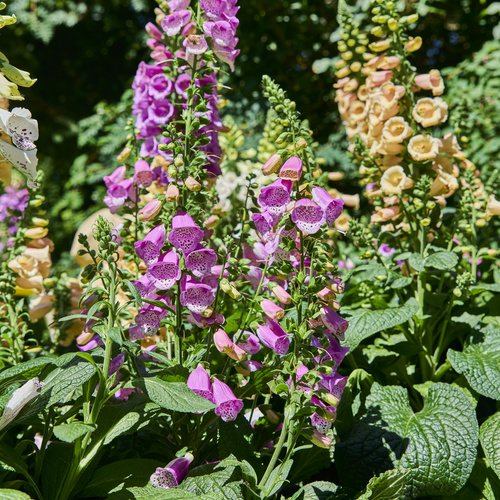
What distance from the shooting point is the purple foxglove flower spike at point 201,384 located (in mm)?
1016

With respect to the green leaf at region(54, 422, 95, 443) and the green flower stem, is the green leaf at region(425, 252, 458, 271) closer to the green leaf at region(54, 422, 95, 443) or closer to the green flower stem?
the green flower stem

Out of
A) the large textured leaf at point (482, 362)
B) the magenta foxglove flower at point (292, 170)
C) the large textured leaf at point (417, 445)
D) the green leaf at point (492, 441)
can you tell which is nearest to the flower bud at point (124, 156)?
the magenta foxglove flower at point (292, 170)

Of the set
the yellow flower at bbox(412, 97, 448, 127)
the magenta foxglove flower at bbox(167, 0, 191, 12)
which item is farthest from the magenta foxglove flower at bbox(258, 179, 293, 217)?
the yellow flower at bbox(412, 97, 448, 127)

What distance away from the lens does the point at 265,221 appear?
1120 mm

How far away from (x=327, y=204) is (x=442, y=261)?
54 centimetres

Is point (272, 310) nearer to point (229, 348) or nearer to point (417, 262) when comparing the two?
point (229, 348)

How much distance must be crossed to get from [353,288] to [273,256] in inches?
25.1

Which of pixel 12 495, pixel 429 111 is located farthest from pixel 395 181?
pixel 12 495

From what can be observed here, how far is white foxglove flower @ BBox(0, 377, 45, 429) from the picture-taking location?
94 cm

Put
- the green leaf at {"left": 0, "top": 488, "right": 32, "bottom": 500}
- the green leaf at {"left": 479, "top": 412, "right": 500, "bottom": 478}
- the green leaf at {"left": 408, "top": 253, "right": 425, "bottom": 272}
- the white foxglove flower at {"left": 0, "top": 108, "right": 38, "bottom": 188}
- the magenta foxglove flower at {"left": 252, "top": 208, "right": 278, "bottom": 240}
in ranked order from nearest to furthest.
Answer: the green leaf at {"left": 0, "top": 488, "right": 32, "bottom": 500}, the white foxglove flower at {"left": 0, "top": 108, "right": 38, "bottom": 188}, the magenta foxglove flower at {"left": 252, "top": 208, "right": 278, "bottom": 240}, the green leaf at {"left": 479, "top": 412, "right": 500, "bottom": 478}, the green leaf at {"left": 408, "top": 253, "right": 425, "bottom": 272}

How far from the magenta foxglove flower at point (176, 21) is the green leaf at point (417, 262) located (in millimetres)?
800

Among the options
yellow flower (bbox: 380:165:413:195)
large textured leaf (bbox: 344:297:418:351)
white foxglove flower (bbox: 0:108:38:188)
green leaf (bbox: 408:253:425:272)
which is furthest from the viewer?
yellow flower (bbox: 380:165:413:195)

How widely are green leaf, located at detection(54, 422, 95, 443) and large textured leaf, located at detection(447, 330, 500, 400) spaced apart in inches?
33.6

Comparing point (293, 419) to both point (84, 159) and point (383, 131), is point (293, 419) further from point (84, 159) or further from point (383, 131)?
point (84, 159)
